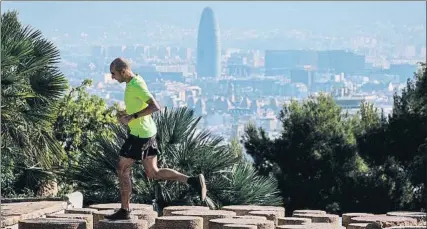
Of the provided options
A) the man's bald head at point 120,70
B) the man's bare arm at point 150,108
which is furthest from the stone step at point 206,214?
the man's bald head at point 120,70

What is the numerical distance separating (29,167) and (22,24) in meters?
2.73

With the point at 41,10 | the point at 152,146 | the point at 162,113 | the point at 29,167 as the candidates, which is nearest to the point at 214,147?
the point at 162,113

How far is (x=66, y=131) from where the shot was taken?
30969 millimetres

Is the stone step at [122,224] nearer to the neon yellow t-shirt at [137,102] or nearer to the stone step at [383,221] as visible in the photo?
the neon yellow t-shirt at [137,102]

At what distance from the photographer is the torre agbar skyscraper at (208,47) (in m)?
126

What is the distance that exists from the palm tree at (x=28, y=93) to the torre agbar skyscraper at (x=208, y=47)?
Result: 98.6m

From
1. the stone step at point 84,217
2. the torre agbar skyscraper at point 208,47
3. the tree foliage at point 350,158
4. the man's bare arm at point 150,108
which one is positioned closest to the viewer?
the man's bare arm at point 150,108

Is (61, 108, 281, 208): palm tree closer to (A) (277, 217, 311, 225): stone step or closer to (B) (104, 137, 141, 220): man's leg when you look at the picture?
(A) (277, 217, 311, 225): stone step

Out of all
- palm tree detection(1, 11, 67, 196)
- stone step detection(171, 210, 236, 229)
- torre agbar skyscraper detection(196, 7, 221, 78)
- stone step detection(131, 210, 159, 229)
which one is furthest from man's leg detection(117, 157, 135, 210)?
torre agbar skyscraper detection(196, 7, 221, 78)

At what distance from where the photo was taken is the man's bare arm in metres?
10.6

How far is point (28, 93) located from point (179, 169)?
282 cm

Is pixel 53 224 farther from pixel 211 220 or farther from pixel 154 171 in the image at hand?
pixel 211 220

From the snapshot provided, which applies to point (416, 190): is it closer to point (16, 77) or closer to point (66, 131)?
point (66, 131)

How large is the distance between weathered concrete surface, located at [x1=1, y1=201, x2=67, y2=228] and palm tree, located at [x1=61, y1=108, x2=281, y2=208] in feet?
16.5
